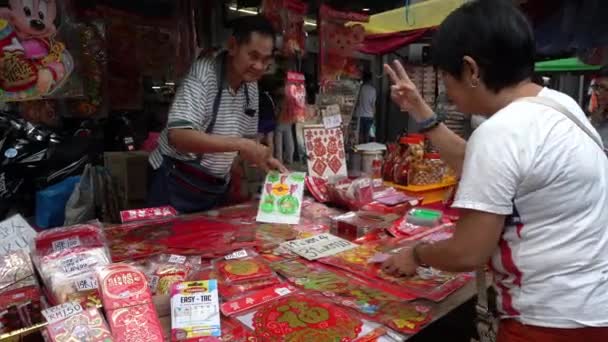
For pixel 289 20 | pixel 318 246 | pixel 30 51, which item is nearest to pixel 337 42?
pixel 289 20

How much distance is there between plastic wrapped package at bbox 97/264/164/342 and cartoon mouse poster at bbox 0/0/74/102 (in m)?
1.98

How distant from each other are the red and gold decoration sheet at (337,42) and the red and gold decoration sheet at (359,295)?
1695 millimetres

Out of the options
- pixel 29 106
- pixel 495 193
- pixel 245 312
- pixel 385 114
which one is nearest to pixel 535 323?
pixel 495 193

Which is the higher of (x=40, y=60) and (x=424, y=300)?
(x=40, y=60)

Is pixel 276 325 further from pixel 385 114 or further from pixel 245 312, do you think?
pixel 385 114

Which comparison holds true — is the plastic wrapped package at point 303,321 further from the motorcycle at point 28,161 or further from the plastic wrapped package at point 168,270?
the motorcycle at point 28,161

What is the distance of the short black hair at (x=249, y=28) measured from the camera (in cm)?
197

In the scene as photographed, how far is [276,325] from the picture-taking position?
1.09m

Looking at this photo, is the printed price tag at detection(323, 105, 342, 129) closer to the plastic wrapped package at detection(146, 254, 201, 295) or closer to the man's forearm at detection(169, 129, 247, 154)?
the man's forearm at detection(169, 129, 247, 154)

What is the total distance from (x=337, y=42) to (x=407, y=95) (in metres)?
1.39

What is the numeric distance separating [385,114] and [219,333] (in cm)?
824

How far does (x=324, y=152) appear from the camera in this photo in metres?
2.58

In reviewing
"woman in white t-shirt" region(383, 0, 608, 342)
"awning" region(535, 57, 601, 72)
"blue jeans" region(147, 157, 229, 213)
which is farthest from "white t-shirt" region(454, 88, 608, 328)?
"awning" region(535, 57, 601, 72)

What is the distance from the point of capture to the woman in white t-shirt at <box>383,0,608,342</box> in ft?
2.94
